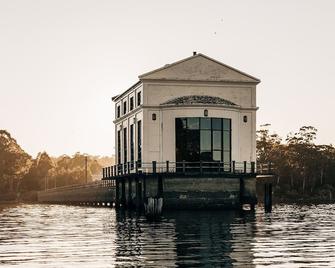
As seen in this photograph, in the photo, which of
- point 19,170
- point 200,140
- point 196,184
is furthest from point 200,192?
point 19,170

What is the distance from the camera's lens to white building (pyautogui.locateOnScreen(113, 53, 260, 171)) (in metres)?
65.9

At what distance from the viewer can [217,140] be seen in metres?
66.2

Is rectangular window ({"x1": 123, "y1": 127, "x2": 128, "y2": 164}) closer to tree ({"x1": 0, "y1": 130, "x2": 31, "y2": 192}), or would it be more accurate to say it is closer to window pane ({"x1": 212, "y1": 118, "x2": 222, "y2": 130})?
window pane ({"x1": 212, "y1": 118, "x2": 222, "y2": 130})

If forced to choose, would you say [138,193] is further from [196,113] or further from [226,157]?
[196,113]

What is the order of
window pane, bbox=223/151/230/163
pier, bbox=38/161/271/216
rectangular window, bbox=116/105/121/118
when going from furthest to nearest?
rectangular window, bbox=116/105/121/118, window pane, bbox=223/151/230/163, pier, bbox=38/161/271/216

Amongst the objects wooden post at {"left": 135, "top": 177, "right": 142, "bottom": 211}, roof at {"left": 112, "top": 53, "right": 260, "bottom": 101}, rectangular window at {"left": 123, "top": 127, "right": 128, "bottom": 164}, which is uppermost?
roof at {"left": 112, "top": 53, "right": 260, "bottom": 101}

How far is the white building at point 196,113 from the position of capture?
216 ft

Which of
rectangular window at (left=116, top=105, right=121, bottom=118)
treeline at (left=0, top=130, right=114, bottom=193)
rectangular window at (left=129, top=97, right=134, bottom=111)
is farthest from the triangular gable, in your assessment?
treeline at (left=0, top=130, right=114, bottom=193)

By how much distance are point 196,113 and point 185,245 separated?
3687 centimetres

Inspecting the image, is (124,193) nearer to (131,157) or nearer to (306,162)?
(131,157)

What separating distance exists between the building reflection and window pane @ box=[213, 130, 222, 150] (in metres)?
23.3

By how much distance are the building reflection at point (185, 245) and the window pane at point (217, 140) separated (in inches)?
918

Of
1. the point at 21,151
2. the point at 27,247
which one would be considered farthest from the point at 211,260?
the point at 21,151

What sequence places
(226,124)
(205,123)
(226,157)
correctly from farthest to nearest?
(226,124), (226,157), (205,123)
